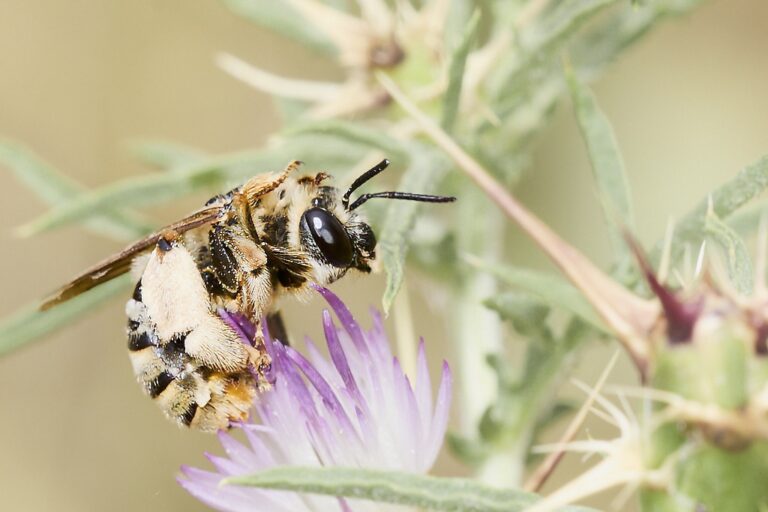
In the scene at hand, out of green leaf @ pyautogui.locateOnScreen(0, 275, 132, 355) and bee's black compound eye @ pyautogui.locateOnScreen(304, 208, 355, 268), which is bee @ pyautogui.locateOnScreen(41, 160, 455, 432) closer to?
bee's black compound eye @ pyautogui.locateOnScreen(304, 208, 355, 268)

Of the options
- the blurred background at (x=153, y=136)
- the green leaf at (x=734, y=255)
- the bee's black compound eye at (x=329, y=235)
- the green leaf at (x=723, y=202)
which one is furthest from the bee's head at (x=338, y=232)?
the blurred background at (x=153, y=136)

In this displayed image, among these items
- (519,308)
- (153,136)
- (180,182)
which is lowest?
(519,308)

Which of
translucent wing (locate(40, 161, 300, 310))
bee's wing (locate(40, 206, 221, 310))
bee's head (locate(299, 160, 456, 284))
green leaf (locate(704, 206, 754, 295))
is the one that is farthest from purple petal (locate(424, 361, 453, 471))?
bee's wing (locate(40, 206, 221, 310))

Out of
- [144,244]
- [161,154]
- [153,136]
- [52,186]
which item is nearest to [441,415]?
[144,244]

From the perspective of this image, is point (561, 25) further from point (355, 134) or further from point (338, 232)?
point (338, 232)

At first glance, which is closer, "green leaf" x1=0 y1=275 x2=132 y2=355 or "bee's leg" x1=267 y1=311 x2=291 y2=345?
"bee's leg" x1=267 y1=311 x2=291 y2=345

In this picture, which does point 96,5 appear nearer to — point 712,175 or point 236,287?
point 712,175
